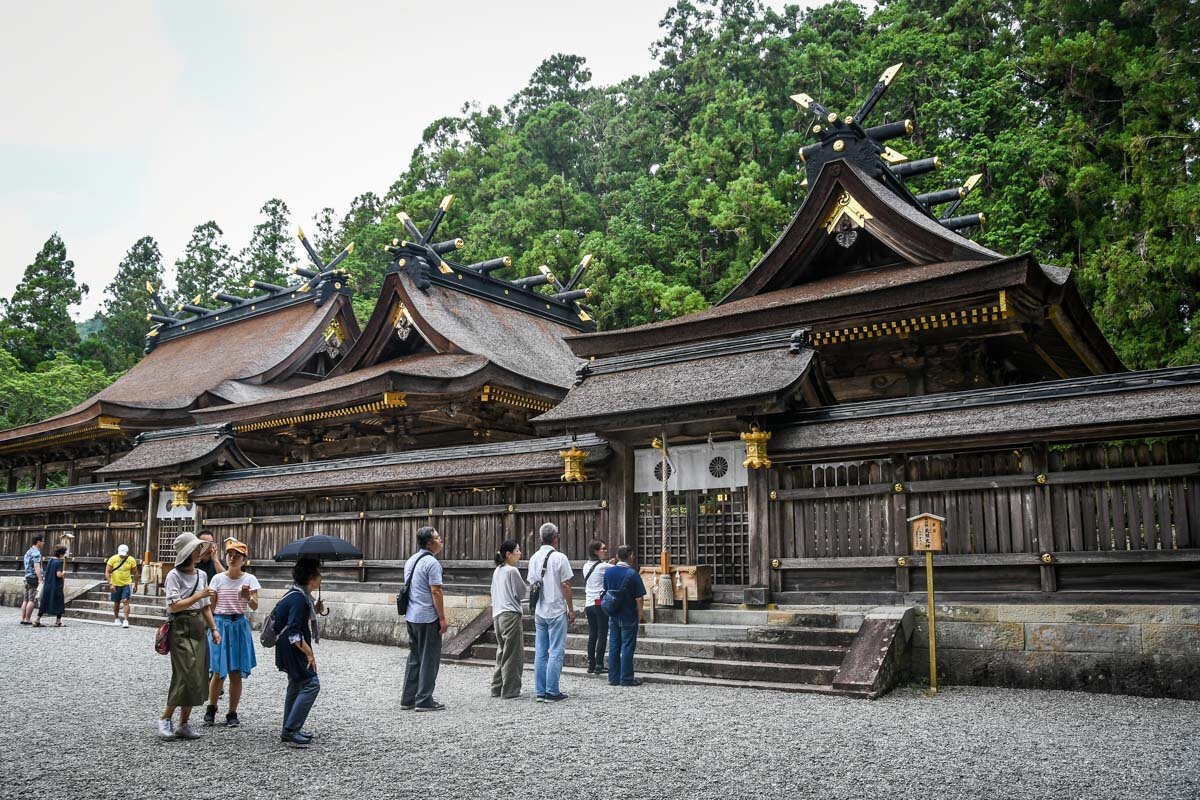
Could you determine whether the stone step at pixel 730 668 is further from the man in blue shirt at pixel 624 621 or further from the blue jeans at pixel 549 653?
the blue jeans at pixel 549 653

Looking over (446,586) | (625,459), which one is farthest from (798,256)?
(446,586)

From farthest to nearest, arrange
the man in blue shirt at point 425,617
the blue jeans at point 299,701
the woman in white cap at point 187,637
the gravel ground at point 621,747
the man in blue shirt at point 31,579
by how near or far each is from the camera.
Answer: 1. the man in blue shirt at point 31,579
2. the man in blue shirt at point 425,617
3. the woman in white cap at point 187,637
4. the blue jeans at point 299,701
5. the gravel ground at point 621,747

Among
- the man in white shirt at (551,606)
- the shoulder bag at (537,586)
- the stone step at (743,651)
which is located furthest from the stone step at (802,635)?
the shoulder bag at (537,586)

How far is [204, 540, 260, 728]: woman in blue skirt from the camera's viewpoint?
808 cm

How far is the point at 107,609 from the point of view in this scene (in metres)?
20.1

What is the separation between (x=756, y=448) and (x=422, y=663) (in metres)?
5.14

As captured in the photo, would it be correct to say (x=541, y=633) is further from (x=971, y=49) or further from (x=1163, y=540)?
(x=971, y=49)

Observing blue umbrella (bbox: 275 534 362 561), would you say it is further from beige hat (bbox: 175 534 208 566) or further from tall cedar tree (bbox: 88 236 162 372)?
tall cedar tree (bbox: 88 236 162 372)

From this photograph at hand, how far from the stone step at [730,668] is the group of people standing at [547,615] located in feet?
2.10

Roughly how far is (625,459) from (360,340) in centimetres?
1246

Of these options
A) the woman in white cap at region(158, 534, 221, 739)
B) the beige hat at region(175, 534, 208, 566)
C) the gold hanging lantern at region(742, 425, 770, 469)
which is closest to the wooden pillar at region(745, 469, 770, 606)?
the gold hanging lantern at region(742, 425, 770, 469)

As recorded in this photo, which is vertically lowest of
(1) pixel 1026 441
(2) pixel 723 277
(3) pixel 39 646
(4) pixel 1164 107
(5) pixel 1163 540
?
(3) pixel 39 646

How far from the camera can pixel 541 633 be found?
9633 millimetres

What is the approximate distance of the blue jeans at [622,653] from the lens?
10.3 m
